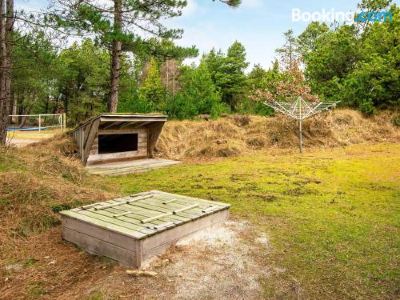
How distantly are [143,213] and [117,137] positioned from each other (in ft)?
23.6

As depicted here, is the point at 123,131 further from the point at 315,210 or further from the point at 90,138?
the point at 315,210

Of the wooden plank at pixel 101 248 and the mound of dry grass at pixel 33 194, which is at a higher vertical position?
the mound of dry grass at pixel 33 194

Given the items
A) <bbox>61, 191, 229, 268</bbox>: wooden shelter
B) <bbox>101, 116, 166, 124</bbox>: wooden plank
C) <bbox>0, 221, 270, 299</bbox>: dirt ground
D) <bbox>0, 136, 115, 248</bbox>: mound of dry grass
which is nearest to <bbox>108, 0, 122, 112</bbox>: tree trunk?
<bbox>101, 116, 166, 124</bbox>: wooden plank

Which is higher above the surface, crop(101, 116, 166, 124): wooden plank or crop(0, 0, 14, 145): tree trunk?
crop(0, 0, 14, 145): tree trunk

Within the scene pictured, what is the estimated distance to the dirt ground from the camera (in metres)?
2.77

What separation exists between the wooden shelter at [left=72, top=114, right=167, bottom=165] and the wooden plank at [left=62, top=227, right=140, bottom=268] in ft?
15.2

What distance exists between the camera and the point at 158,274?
A: 3.04 metres

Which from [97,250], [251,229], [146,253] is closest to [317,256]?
[251,229]

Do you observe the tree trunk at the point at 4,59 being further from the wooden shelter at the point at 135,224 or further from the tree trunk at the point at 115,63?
the wooden shelter at the point at 135,224

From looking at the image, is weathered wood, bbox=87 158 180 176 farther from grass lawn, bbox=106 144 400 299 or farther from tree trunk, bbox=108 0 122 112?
tree trunk, bbox=108 0 122 112

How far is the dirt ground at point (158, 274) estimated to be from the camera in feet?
9.10

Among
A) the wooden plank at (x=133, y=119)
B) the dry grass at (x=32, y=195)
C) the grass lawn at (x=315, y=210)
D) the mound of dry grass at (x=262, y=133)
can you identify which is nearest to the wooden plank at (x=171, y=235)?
the grass lawn at (x=315, y=210)

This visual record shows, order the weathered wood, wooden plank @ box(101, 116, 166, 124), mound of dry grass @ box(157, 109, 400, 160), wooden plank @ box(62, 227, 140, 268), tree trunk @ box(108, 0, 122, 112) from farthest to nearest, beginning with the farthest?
mound of dry grass @ box(157, 109, 400, 160) < tree trunk @ box(108, 0, 122, 112) < the weathered wood < wooden plank @ box(101, 116, 166, 124) < wooden plank @ box(62, 227, 140, 268)

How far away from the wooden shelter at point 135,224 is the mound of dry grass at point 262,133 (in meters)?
6.69
